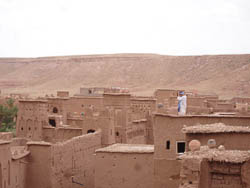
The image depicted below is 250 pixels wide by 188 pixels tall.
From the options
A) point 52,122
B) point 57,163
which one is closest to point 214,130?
point 57,163

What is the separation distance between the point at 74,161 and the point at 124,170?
3.83m

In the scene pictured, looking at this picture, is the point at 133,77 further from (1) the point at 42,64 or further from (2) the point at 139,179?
(2) the point at 139,179

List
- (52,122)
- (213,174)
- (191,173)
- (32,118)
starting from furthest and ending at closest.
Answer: (52,122)
(32,118)
(213,174)
(191,173)

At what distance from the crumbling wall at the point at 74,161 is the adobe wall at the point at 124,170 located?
8.15 ft

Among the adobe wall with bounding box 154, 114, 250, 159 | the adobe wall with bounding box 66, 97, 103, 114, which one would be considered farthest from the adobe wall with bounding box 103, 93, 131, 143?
the adobe wall with bounding box 66, 97, 103, 114

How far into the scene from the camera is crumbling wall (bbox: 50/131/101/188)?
60.3 ft

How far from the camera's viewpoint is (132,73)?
101 m

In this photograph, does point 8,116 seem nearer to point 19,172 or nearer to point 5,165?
point 19,172

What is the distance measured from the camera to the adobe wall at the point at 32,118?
2381 cm

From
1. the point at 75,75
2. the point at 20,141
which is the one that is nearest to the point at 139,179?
the point at 20,141

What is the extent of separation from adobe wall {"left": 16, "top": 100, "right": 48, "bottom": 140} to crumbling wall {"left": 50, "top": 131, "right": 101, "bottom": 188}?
4520mm

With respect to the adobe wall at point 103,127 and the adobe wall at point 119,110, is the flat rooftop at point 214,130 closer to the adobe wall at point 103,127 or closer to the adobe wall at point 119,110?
the adobe wall at point 103,127

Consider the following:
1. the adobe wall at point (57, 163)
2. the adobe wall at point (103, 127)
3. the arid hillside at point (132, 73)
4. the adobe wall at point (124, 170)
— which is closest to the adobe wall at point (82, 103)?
the adobe wall at point (103, 127)

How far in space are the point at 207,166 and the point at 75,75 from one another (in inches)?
3815
